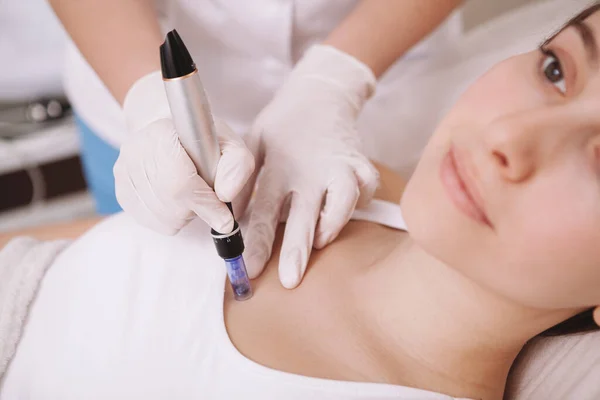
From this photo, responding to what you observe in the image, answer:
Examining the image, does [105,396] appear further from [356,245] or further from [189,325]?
[356,245]

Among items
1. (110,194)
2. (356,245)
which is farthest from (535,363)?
(110,194)

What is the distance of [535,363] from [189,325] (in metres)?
0.55

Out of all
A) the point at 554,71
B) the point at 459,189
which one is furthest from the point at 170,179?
the point at 554,71

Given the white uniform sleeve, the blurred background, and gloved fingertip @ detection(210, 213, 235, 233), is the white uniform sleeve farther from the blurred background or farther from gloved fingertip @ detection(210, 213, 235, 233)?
the blurred background

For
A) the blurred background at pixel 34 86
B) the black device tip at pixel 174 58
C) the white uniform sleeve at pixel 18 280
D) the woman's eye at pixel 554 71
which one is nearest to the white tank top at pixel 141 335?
the white uniform sleeve at pixel 18 280

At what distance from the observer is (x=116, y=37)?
956 mm

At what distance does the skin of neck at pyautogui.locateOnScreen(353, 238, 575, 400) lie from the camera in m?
0.77

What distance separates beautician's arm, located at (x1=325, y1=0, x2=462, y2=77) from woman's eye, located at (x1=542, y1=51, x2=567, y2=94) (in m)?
0.41

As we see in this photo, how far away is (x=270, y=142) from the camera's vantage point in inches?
37.2

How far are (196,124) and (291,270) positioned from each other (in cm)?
28

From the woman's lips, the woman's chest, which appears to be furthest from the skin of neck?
the woman's lips

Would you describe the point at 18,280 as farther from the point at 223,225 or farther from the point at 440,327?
the point at 440,327

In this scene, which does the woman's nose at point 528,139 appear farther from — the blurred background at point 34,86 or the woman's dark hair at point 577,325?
the blurred background at point 34,86

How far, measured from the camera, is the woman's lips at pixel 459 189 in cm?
67
